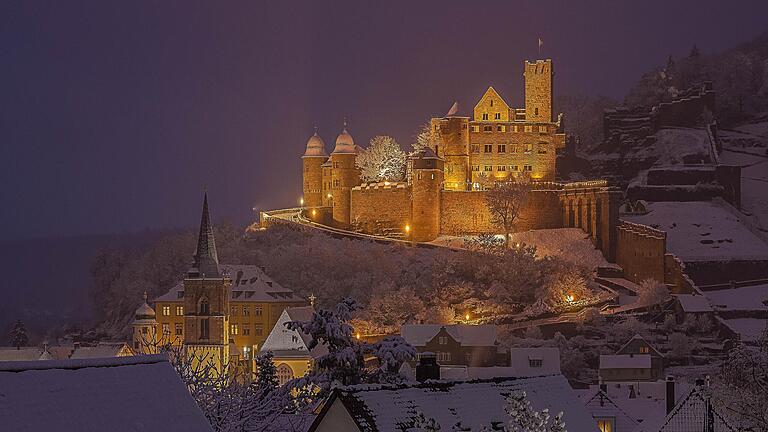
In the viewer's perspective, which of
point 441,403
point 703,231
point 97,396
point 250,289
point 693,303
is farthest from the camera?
point 703,231

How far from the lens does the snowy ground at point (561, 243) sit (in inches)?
3209

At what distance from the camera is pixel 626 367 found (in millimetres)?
64938

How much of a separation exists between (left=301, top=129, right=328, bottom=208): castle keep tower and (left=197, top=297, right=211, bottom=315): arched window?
20.4m

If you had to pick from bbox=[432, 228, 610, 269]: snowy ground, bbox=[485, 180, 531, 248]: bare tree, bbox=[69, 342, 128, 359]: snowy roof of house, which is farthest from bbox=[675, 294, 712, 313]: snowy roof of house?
bbox=[69, 342, 128, 359]: snowy roof of house

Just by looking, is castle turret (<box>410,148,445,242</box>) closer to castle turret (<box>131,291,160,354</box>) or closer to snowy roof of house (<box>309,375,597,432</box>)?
castle turret (<box>131,291,160,354</box>)

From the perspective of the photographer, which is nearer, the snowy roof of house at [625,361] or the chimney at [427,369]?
the chimney at [427,369]

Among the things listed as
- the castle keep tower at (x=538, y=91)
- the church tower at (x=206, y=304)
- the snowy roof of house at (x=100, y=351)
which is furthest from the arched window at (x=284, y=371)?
the castle keep tower at (x=538, y=91)

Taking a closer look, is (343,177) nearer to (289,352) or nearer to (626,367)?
(289,352)

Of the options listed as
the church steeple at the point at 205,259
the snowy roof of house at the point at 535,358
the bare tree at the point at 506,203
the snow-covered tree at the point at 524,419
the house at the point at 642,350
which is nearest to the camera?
the snow-covered tree at the point at 524,419

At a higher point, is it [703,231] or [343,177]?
[343,177]

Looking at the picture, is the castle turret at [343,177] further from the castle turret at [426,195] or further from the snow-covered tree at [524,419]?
the snow-covered tree at [524,419]

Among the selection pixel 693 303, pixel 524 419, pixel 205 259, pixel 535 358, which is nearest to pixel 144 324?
pixel 205 259

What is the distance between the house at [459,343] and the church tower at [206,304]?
27.6ft

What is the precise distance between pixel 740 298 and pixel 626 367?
14.8 metres
